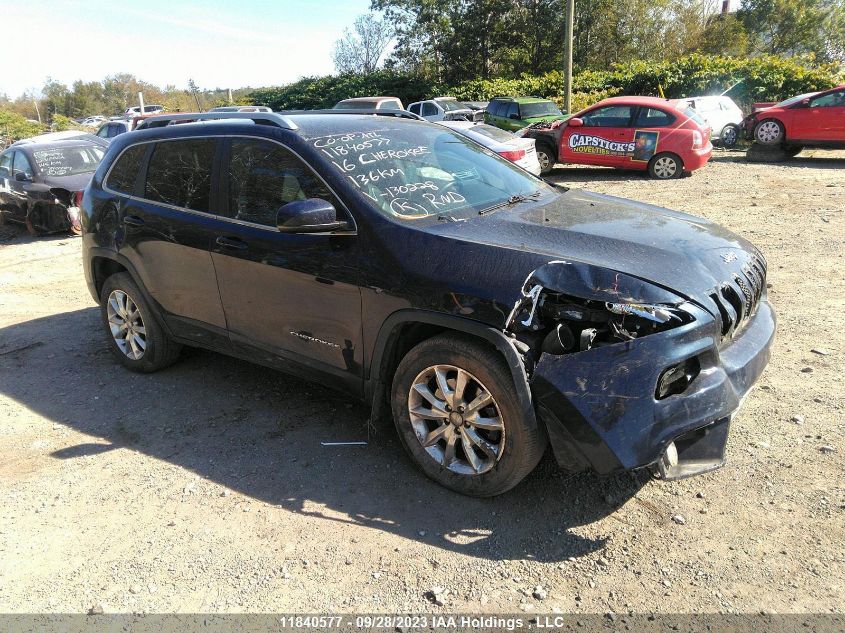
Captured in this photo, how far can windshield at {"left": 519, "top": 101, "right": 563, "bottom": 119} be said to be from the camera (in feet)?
56.5

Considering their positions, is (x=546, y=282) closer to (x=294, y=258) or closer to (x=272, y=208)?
(x=294, y=258)

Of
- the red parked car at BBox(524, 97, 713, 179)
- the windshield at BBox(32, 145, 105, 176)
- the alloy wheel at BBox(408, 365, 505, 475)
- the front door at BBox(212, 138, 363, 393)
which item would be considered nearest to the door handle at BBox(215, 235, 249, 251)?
the front door at BBox(212, 138, 363, 393)

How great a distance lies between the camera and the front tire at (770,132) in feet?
48.0

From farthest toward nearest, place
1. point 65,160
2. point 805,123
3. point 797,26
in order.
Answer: point 797,26 < point 805,123 < point 65,160

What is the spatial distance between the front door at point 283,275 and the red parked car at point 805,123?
14.3m

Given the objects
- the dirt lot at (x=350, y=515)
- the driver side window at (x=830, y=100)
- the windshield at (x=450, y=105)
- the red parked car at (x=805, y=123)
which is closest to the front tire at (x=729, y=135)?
the red parked car at (x=805, y=123)

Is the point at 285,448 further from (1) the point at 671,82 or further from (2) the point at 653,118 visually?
(1) the point at 671,82

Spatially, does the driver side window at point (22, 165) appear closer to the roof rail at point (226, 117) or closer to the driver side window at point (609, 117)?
the roof rail at point (226, 117)

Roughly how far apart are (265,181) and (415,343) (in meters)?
1.43

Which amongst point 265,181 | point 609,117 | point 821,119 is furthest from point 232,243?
point 821,119

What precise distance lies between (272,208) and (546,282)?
1.81 metres

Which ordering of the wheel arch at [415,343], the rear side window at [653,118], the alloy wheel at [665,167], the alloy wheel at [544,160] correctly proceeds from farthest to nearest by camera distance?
1. the alloy wheel at [544,160]
2. the alloy wheel at [665,167]
3. the rear side window at [653,118]
4. the wheel arch at [415,343]

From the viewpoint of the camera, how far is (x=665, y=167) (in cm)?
1320

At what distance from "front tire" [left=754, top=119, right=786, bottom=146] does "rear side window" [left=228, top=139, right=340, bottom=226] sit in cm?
1449
